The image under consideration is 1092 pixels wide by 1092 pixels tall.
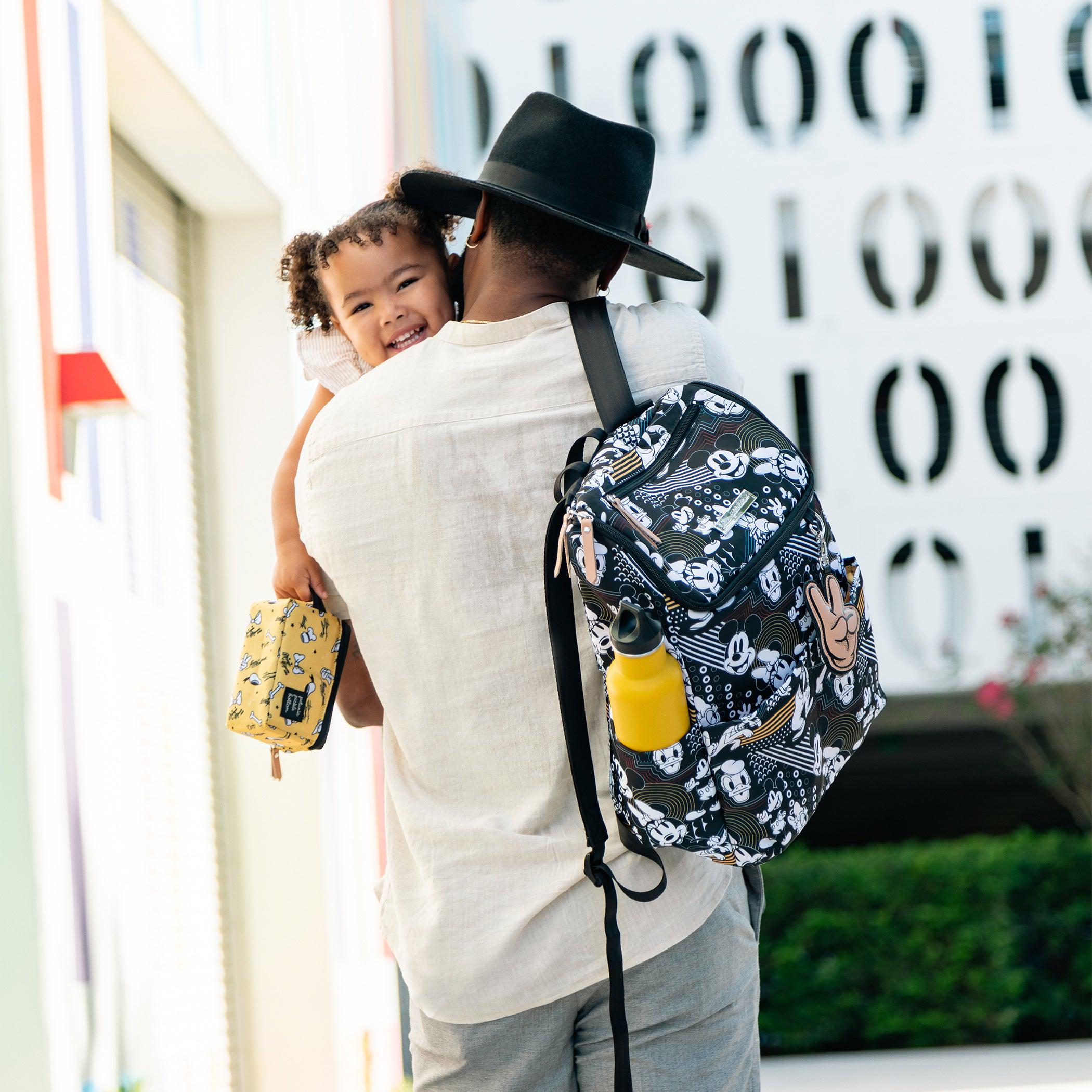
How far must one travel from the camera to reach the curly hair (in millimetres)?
1917

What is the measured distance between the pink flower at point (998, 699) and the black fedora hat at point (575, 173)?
9.42 metres

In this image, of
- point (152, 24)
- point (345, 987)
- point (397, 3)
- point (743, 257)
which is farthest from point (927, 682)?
point (152, 24)

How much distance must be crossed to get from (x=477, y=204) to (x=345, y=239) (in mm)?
346

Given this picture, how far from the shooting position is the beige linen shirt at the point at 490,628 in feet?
4.72

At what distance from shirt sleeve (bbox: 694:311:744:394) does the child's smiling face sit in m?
0.50

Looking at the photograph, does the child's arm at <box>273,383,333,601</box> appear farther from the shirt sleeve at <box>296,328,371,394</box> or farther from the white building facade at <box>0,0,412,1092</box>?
the white building facade at <box>0,0,412,1092</box>

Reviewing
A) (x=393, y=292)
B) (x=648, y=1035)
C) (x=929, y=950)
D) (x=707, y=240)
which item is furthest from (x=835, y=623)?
(x=707, y=240)

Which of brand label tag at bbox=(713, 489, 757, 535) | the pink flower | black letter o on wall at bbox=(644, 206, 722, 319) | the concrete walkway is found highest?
black letter o on wall at bbox=(644, 206, 722, 319)

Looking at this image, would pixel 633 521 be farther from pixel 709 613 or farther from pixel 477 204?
pixel 477 204

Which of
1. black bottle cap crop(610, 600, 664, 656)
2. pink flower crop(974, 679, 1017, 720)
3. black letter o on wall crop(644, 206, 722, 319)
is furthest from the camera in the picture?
black letter o on wall crop(644, 206, 722, 319)

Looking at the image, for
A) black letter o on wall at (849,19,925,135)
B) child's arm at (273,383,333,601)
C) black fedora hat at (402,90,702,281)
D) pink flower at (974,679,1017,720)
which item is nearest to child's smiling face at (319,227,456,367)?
child's arm at (273,383,333,601)

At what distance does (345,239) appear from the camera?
6.47 feet

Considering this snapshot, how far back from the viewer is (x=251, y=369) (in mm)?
3799

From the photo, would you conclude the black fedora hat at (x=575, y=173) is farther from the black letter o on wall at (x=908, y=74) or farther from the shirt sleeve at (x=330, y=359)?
the black letter o on wall at (x=908, y=74)
